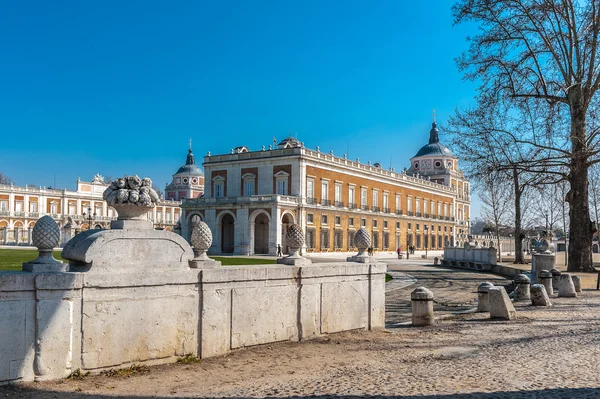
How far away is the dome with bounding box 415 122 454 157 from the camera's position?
87.6 meters

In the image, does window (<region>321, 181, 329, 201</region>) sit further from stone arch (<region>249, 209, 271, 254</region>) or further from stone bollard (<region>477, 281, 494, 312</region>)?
stone bollard (<region>477, 281, 494, 312</region>)

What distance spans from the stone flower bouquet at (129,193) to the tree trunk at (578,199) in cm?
1807

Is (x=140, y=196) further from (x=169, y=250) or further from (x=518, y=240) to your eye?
(x=518, y=240)

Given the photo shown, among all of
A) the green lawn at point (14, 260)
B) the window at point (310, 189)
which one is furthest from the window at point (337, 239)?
the green lawn at point (14, 260)

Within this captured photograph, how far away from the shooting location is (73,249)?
21.8 ft

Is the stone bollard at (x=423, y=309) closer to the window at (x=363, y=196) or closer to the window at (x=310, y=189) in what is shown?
the window at (x=310, y=189)

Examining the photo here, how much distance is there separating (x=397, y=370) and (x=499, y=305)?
16.6 feet

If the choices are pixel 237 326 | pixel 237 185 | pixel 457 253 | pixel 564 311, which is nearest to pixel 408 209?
pixel 237 185

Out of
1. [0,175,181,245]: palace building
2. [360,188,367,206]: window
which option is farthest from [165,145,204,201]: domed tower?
[360,188,367,206]: window

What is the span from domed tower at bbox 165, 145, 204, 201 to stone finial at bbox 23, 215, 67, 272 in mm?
93543

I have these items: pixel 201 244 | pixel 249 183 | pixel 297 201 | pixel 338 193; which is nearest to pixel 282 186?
pixel 297 201

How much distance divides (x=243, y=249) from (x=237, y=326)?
4126 cm

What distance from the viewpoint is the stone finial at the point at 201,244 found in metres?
7.69

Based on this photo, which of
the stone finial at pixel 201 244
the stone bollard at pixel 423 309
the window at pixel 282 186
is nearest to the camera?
the stone finial at pixel 201 244
